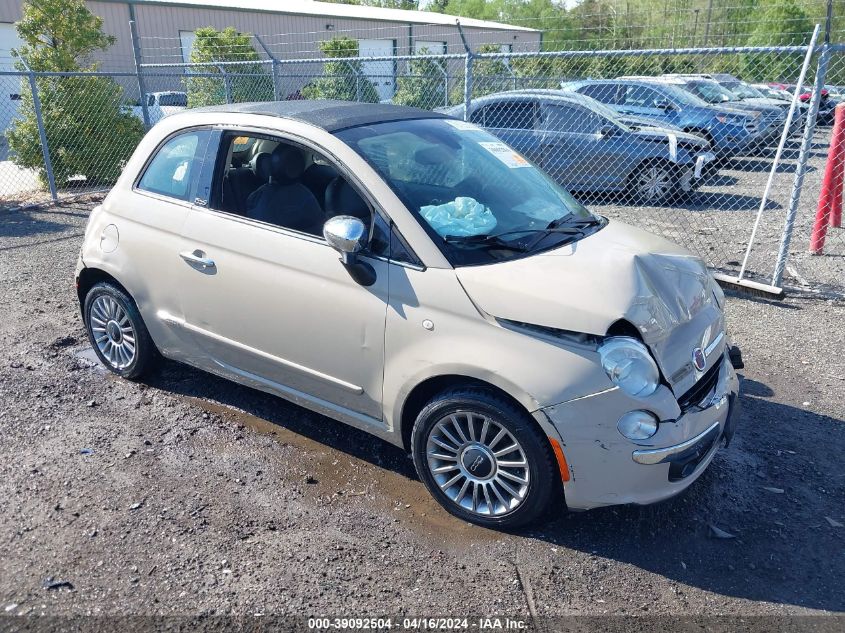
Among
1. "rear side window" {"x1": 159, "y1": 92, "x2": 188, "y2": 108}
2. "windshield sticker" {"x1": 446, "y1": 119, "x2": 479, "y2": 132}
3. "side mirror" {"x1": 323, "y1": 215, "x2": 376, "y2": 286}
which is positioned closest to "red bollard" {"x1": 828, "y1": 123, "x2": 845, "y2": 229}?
"windshield sticker" {"x1": 446, "y1": 119, "x2": 479, "y2": 132}

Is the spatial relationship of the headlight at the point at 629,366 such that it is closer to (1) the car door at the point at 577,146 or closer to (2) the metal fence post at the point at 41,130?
(1) the car door at the point at 577,146

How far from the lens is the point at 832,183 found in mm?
7668

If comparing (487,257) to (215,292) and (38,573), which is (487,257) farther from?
(38,573)

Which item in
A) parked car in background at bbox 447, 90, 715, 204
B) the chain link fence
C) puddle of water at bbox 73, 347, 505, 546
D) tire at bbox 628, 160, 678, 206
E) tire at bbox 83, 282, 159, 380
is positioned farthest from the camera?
tire at bbox 628, 160, 678, 206

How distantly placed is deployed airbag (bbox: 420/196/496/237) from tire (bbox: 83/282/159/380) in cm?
221

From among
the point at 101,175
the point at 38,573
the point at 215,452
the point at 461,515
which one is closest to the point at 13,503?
the point at 38,573

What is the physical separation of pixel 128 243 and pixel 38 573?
2021mm

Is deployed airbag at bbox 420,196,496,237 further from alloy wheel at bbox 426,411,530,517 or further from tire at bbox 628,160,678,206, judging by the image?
tire at bbox 628,160,678,206

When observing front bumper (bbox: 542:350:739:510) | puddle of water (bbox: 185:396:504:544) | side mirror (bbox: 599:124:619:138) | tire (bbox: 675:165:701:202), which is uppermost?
side mirror (bbox: 599:124:619:138)

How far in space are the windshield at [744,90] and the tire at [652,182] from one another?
9.15m

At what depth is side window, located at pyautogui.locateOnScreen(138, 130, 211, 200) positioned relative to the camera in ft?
13.5

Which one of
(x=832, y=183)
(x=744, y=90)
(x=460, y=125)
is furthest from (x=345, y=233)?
(x=744, y=90)

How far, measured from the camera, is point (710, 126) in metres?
14.4

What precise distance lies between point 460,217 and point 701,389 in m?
1.39
